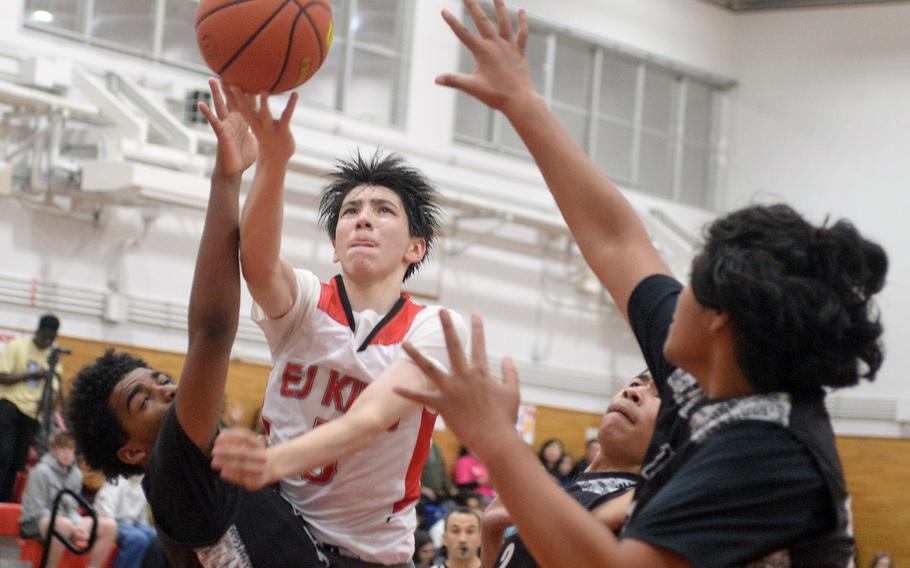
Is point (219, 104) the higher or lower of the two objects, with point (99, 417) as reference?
higher

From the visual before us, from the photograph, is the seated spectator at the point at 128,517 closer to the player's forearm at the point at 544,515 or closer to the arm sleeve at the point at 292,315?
the arm sleeve at the point at 292,315

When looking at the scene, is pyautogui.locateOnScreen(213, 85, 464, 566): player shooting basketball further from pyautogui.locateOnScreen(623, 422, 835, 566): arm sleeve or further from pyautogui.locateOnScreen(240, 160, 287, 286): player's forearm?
pyautogui.locateOnScreen(623, 422, 835, 566): arm sleeve

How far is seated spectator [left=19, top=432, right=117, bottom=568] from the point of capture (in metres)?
8.45

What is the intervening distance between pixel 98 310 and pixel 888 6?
40.2 ft

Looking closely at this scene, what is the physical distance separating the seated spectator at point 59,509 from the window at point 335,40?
555cm

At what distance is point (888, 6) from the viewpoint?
60.2ft

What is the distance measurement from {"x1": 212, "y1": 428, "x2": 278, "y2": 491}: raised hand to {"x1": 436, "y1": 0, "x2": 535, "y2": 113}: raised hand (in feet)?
3.02

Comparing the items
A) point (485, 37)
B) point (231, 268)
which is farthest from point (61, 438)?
point (485, 37)

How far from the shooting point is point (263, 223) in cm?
356

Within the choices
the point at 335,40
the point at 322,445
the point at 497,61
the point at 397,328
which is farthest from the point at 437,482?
the point at 497,61

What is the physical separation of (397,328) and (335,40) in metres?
11.6

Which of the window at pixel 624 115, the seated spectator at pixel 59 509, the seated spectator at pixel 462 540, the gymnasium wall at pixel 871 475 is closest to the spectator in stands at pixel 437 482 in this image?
the gymnasium wall at pixel 871 475

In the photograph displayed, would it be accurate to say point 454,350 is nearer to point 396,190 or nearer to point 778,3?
point 396,190

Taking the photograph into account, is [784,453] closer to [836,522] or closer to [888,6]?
[836,522]
